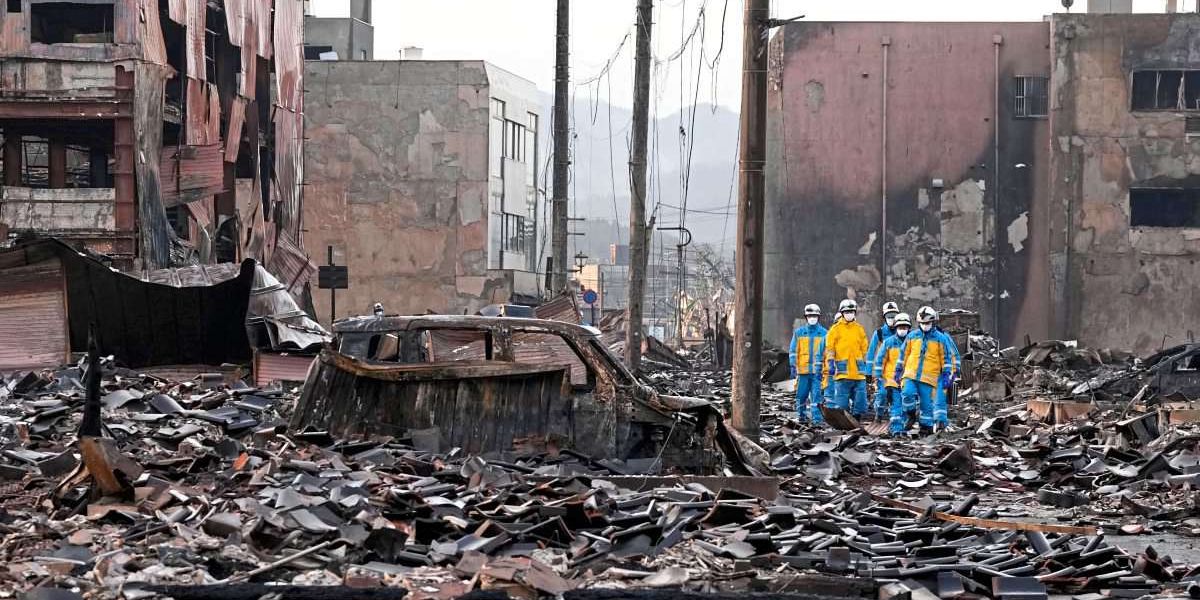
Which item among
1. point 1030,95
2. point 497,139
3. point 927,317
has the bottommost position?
point 927,317

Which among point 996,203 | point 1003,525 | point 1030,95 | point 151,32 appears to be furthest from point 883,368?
point 1030,95

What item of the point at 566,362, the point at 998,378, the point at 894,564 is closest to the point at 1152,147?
the point at 998,378

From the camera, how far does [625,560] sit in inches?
368

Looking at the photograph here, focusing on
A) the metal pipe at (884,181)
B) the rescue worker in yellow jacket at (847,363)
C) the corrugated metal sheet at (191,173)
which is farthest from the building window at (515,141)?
the rescue worker in yellow jacket at (847,363)

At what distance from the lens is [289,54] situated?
40219mm

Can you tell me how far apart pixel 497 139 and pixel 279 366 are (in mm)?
37338

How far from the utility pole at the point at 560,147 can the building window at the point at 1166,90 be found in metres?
19.5

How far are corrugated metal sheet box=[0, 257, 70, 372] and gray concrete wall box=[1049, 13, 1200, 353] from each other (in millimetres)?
30428

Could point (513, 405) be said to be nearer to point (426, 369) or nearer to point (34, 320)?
point (426, 369)

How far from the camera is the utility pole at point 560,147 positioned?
31016 millimetres

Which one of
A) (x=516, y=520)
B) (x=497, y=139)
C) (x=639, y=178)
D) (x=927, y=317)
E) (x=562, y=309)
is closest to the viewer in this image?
(x=516, y=520)

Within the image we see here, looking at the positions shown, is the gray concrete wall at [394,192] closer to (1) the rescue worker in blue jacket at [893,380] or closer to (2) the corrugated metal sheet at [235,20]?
(2) the corrugated metal sheet at [235,20]

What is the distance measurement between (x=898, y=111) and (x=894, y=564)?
3647 centimetres

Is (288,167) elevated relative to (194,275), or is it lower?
elevated
